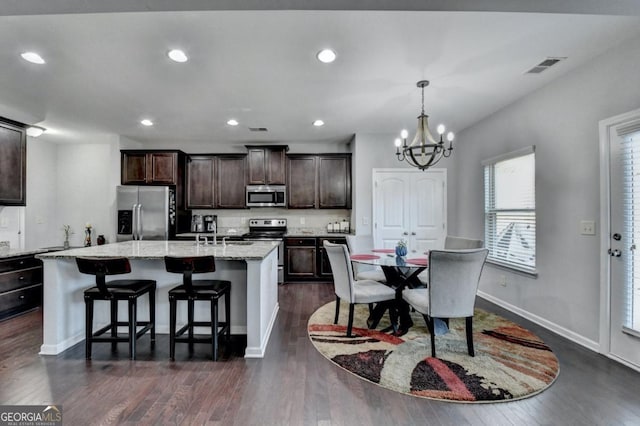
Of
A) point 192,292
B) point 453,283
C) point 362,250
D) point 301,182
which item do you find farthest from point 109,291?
point 301,182

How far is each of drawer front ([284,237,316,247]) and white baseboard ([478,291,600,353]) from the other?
115 inches

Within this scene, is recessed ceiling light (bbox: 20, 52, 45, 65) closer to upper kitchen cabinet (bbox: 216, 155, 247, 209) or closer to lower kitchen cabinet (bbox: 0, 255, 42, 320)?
lower kitchen cabinet (bbox: 0, 255, 42, 320)

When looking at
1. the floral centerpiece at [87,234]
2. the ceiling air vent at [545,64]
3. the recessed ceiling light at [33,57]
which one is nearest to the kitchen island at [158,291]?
the recessed ceiling light at [33,57]

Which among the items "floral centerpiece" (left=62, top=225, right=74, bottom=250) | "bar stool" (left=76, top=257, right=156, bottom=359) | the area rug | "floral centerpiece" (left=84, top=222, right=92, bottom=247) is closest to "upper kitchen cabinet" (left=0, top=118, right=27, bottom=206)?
"floral centerpiece" (left=84, top=222, right=92, bottom=247)

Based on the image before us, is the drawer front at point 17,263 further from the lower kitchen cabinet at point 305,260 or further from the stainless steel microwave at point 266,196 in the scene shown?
the lower kitchen cabinet at point 305,260

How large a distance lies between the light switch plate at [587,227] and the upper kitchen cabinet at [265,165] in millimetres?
4268

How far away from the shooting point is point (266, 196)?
5.42m

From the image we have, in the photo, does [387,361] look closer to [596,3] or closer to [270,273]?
[270,273]

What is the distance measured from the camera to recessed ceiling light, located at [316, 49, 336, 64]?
2.43 meters

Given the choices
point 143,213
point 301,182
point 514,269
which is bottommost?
point 514,269

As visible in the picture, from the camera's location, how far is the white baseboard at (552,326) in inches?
103

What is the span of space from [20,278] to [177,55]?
361cm

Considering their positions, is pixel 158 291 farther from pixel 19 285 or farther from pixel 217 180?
pixel 217 180

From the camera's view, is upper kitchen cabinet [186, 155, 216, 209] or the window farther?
upper kitchen cabinet [186, 155, 216, 209]
